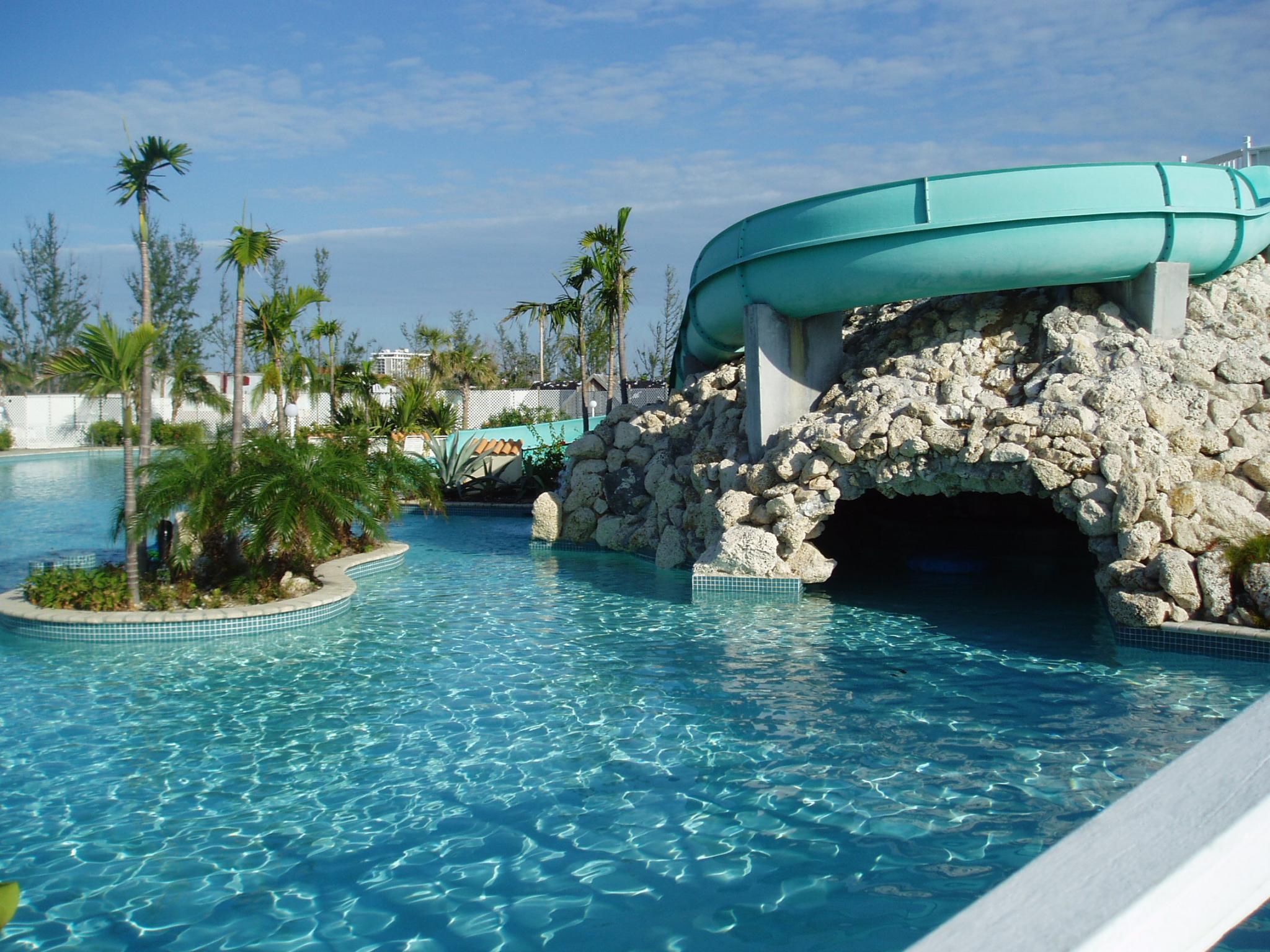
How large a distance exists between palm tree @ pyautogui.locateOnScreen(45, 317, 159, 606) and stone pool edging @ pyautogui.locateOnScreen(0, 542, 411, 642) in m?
0.44

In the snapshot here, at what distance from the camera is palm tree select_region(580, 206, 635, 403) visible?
20172 mm

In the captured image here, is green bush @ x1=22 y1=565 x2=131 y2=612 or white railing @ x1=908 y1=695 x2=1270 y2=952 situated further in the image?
green bush @ x1=22 y1=565 x2=131 y2=612

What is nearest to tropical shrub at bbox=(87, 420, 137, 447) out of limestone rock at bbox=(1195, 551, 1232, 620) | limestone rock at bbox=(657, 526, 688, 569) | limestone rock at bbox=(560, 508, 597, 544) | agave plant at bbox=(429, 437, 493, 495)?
agave plant at bbox=(429, 437, 493, 495)

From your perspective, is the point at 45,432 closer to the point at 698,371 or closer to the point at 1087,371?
the point at 698,371

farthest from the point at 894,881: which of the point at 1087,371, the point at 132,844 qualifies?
the point at 1087,371

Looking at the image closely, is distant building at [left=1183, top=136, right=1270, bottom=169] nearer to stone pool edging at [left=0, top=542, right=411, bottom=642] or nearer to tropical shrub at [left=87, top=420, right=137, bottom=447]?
stone pool edging at [left=0, top=542, right=411, bottom=642]

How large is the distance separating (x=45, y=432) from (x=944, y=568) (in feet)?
123

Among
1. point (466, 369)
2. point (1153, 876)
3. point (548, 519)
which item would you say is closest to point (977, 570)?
point (548, 519)

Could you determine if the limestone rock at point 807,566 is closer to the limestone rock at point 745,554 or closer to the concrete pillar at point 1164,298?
the limestone rock at point 745,554

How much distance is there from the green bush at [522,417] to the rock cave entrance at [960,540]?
15824 mm

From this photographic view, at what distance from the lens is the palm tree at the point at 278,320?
583 inches

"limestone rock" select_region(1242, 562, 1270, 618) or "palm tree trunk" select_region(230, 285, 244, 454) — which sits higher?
"palm tree trunk" select_region(230, 285, 244, 454)

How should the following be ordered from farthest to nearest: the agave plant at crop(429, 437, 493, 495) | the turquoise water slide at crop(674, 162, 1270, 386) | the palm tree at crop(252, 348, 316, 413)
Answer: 1. the agave plant at crop(429, 437, 493, 495)
2. the palm tree at crop(252, 348, 316, 413)
3. the turquoise water slide at crop(674, 162, 1270, 386)

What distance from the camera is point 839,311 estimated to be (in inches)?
492
